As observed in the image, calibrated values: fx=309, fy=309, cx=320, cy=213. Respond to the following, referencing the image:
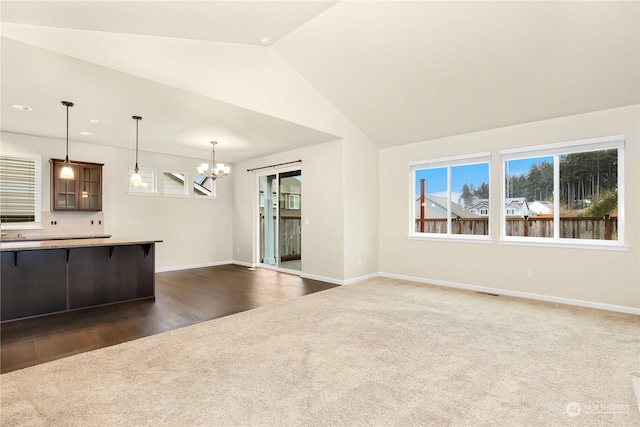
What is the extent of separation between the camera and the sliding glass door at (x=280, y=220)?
7105mm

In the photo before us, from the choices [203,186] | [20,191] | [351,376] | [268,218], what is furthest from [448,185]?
[20,191]

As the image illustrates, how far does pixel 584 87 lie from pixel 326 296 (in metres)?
4.43

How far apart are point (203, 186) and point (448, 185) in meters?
5.72

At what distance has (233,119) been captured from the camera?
182 inches

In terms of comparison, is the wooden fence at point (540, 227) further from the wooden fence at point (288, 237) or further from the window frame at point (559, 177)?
the wooden fence at point (288, 237)

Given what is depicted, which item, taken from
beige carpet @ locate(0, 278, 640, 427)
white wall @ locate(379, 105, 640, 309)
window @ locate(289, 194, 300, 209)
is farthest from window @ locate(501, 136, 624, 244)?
window @ locate(289, 194, 300, 209)

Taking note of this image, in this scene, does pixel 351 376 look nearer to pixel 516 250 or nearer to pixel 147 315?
pixel 147 315

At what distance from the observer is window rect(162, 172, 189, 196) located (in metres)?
7.08

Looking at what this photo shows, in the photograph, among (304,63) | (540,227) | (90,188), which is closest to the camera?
(304,63)

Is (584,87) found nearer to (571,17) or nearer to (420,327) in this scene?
(571,17)

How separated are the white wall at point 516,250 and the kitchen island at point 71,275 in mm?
4458

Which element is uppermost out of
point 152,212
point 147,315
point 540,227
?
point 152,212

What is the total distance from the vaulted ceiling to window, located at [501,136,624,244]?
55 centimetres

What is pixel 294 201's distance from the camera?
7.30 m
